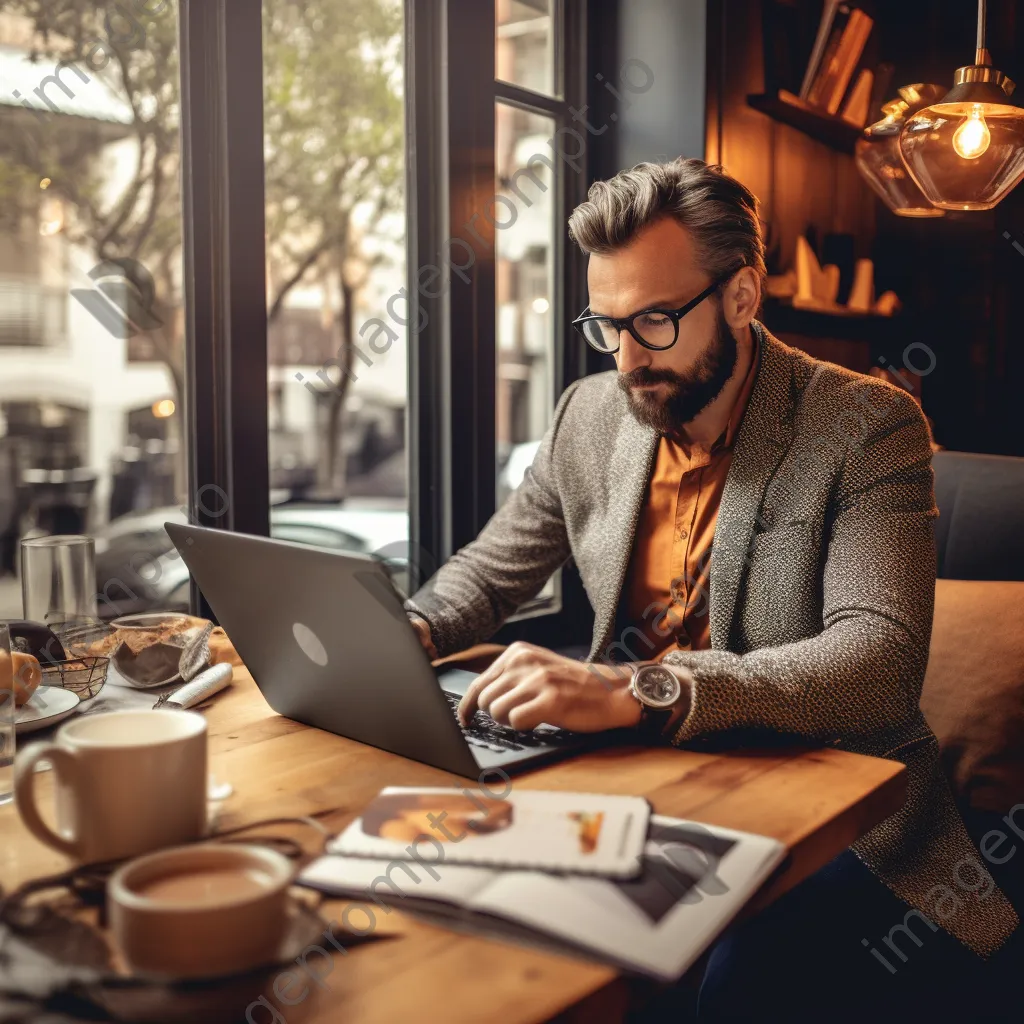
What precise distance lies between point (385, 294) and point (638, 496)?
96 cm

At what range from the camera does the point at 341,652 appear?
1040 millimetres

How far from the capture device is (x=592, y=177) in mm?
2549

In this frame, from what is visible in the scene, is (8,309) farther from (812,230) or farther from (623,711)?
(812,230)

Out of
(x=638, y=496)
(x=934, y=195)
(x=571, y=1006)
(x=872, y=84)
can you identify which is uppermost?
(x=872, y=84)

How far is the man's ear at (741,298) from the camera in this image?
1.65 metres

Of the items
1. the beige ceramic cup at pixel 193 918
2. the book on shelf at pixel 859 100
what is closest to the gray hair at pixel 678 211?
the beige ceramic cup at pixel 193 918

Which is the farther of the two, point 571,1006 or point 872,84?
point 872,84

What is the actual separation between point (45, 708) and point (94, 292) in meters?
0.84

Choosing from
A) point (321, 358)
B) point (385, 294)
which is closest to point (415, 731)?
point (321, 358)

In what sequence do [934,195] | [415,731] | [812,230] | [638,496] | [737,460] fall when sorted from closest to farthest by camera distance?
[415,731] < [737,460] < [638,496] < [934,195] < [812,230]

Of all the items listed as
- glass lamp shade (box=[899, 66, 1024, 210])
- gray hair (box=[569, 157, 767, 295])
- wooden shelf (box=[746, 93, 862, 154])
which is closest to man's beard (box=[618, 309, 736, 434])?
gray hair (box=[569, 157, 767, 295])

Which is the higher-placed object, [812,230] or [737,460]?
[812,230]

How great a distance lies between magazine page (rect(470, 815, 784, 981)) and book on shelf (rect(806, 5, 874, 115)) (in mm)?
2554

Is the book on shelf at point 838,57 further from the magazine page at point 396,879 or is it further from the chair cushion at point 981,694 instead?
the magazine page at point 396,879
